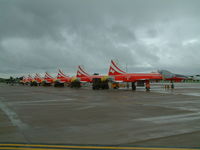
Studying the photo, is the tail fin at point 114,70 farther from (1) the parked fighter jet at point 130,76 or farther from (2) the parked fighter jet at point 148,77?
(2) the parked fighter jet at point 148,77

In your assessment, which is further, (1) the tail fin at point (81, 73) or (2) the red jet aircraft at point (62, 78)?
(2) the red jet aircraft at point (62, 78)

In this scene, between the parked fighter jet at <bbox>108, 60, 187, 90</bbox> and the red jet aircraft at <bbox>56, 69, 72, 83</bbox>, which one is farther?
the red jet aircraft at <bbox>56, 69, 72, 83</bbox>

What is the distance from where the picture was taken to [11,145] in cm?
568

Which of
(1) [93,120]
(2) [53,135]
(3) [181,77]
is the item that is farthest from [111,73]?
(2) [53,135]

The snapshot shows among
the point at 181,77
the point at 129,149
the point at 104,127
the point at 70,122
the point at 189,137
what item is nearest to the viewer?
the point at 129,149

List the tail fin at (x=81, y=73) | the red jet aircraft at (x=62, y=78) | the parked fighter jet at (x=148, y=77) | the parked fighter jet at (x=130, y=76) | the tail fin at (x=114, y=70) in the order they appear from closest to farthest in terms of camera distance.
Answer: the parked fighter jet at (x=148, y=77) → the parked fighter jet at (x=130, y=76) → the tail fin at (x=114, y=70) → the tail fin at (x=81, y=73) → the red jet aircraft at (x=62, y=78)

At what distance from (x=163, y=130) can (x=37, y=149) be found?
13.7 feet

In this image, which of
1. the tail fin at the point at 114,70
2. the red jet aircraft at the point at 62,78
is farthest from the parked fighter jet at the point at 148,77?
the red jet aircraft at the point at 62,78

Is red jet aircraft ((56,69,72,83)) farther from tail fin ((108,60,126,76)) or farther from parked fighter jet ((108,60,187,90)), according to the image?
parked fighter jet ((108,60,187,90))

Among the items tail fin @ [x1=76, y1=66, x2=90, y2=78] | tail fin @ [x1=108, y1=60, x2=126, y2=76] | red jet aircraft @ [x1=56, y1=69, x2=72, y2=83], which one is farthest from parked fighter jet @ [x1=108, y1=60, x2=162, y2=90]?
red jet aircraft @ [x1=56, y1=69, x2=72, y2=83]

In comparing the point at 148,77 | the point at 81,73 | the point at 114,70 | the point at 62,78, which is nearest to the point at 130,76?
the point at 148,77

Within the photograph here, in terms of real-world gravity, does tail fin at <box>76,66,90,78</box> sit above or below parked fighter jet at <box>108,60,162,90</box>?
above

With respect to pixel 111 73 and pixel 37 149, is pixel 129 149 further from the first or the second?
pixel 111 73

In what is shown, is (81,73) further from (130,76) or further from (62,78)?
(130,76)
